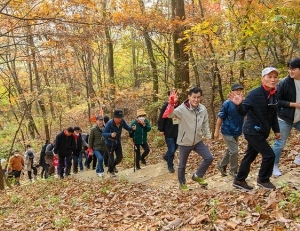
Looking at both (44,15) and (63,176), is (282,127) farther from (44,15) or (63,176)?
(63,176)

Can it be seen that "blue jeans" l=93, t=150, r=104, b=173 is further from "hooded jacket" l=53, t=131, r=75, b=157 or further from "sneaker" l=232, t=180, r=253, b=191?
"sneaker" l=232, t=180, r=253, b=191

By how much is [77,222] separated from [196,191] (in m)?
2.53

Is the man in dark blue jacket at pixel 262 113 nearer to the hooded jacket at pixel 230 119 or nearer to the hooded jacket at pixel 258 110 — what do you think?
the hooded jacket at pixel 258 110

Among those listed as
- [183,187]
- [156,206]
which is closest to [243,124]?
[183,187]

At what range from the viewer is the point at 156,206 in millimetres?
5789

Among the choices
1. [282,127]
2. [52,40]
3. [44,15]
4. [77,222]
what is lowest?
[77,222]

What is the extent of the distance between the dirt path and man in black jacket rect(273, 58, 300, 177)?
72 centimetres

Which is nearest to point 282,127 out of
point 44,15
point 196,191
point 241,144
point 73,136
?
point 196,191

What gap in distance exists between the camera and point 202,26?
28.7 feet

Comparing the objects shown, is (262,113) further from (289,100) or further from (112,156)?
(112,156)

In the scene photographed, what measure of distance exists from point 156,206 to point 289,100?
126 inches

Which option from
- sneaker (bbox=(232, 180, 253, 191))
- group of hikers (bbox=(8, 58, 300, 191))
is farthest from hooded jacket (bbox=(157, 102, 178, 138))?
sneaker (bbox=(232, 180, 253, 191))

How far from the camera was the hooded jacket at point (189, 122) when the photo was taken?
5906 mm

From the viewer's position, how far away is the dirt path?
5.73 metres
